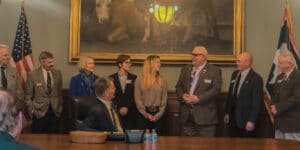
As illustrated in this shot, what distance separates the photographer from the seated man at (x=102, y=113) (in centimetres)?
423

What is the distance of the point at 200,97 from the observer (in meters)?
6.49

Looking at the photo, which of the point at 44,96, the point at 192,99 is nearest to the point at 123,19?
the point at 44,96

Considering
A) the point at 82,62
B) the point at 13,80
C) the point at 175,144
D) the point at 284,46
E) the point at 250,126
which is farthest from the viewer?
the point at 284,46

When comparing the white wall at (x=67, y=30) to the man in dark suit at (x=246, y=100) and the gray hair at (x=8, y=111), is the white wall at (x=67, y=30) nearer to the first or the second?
the man in dark suit at (x=246, y=100)

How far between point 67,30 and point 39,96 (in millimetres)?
1337

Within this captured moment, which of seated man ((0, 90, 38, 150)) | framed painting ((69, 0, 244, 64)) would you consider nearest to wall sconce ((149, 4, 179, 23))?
framed painting ((69, 0, 244, 64))

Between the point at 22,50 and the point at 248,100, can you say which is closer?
the point at 248,100

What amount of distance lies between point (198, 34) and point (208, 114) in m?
1.57

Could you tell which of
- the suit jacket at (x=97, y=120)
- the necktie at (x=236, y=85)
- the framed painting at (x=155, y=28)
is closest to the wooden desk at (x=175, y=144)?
the suit jacket at (x=97, y=120)

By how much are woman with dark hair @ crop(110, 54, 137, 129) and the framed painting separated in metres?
0.60

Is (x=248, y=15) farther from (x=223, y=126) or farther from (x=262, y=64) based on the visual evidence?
(x=223, y=126)

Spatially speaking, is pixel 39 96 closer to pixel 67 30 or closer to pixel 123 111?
pixel 123 111

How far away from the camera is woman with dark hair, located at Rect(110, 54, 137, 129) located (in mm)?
6980

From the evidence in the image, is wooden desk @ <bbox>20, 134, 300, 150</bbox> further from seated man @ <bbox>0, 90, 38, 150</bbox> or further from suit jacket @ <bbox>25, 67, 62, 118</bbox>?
suit jacket @ <bbox>25, 67, 62, 118</bbox>
